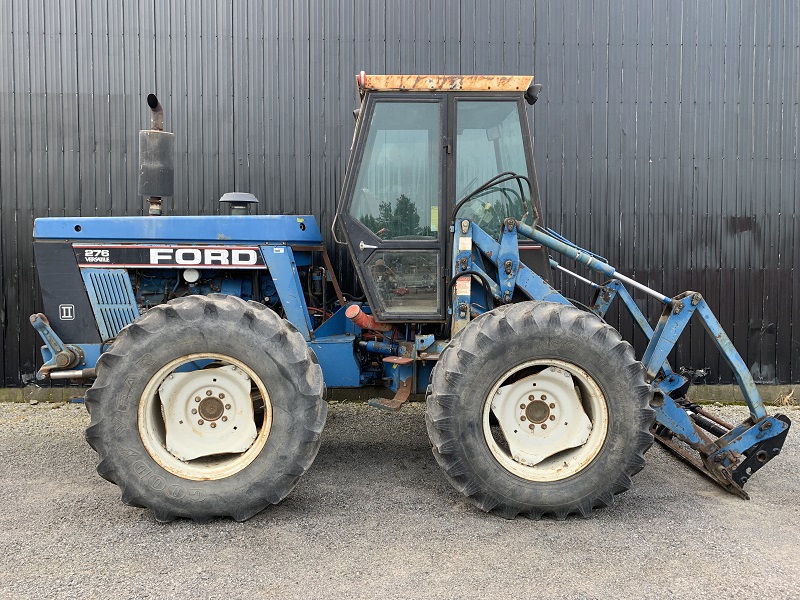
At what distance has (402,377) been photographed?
14.0 feet

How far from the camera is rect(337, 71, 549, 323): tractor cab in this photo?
13.4 feet

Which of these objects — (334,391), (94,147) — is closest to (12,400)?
(94,147)

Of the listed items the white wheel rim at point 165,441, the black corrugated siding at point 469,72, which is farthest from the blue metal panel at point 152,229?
the black corrugated siding at point 469,72

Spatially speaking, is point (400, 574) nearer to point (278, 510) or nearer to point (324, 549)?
point (324, 549)

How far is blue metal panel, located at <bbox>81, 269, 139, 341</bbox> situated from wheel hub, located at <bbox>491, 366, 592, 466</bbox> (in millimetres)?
2643

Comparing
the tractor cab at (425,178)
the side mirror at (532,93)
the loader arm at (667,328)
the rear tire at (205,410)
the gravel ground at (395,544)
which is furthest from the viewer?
the side mirror at (532,93)

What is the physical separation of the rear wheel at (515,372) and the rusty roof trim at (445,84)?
1502 millimetres

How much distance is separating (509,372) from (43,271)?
324 cm

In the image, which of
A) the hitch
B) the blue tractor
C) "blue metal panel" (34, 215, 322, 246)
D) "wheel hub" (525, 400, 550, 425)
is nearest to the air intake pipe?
the blue tractor

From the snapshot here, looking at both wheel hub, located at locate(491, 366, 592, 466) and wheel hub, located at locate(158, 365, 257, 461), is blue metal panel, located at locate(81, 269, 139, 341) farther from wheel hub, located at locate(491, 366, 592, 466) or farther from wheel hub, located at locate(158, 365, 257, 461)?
wheel hub, located at locate(491, 366, 592, 466)

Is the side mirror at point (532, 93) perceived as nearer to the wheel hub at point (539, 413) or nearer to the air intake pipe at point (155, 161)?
the wheel hub at point (539, 413)

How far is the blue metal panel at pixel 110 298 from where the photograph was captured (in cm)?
431

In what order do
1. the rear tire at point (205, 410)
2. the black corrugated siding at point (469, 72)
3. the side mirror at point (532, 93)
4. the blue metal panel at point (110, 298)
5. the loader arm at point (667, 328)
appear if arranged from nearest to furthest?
the rear tire at point (205, 410), the loader arm at point (667, 328), the side mirror at point (532, 93), the blue metal panel at point (110, 298), the black corrugated siding at point (469, 72)

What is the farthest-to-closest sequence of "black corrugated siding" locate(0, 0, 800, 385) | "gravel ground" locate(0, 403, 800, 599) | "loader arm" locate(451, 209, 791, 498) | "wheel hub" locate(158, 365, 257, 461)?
"black corrugated siding" locate(0, 0, 800, 385)
"loader arm" locate(451, 209, 791, 498)
"wheel hub" locate(158, 365, 257, 461)
"gravel ground" locate(0, 403, 800, 599)
